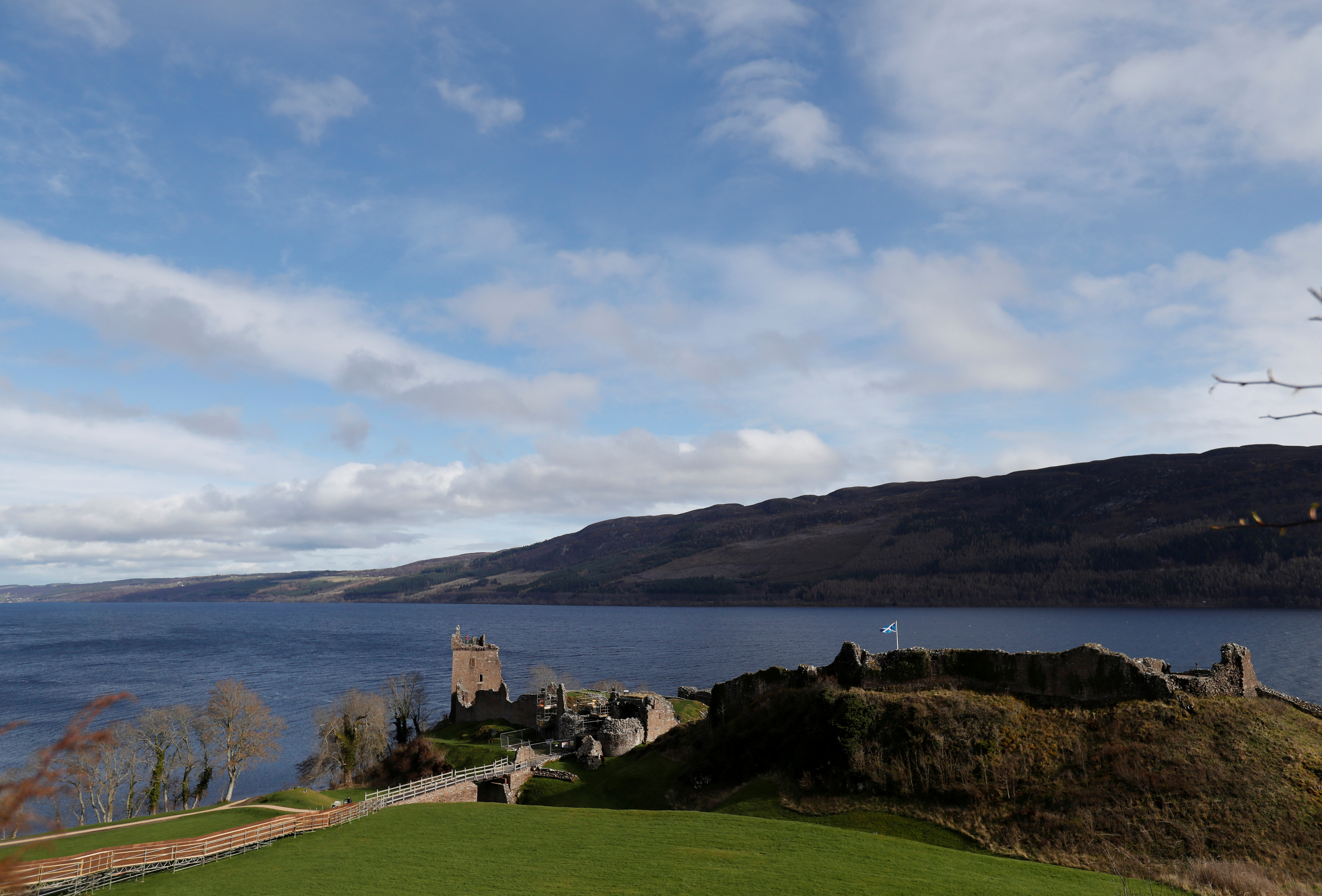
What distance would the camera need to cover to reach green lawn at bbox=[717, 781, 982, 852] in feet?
109

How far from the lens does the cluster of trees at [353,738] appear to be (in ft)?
218

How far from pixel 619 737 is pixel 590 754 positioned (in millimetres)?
2913

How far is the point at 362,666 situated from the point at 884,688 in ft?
436

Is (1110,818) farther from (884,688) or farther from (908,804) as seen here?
(884,688)

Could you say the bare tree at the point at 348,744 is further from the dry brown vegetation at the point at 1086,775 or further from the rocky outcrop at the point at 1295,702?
the rocky outcrop at the point at 1295,702

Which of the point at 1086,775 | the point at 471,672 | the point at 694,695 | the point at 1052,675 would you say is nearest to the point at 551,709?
the point at 471,672

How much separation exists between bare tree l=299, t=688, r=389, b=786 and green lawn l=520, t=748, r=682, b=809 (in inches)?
916

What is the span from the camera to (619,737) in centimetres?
5772

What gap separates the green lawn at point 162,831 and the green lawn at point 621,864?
5737 mm

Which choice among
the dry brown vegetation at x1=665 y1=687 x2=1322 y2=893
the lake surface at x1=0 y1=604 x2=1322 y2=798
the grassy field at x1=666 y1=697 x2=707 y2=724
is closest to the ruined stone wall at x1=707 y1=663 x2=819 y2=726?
the dry brown vegetation at x1=665 y1=687 x2=1322 y2=893

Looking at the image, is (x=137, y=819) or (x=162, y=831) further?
(x=137, y=819)

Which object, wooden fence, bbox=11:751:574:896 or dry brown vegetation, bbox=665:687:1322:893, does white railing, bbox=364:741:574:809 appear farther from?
dry brown vegetation, bbox=665:687:1322:893

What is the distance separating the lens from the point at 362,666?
149 m

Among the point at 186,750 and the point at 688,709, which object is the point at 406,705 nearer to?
the point at 186,750
